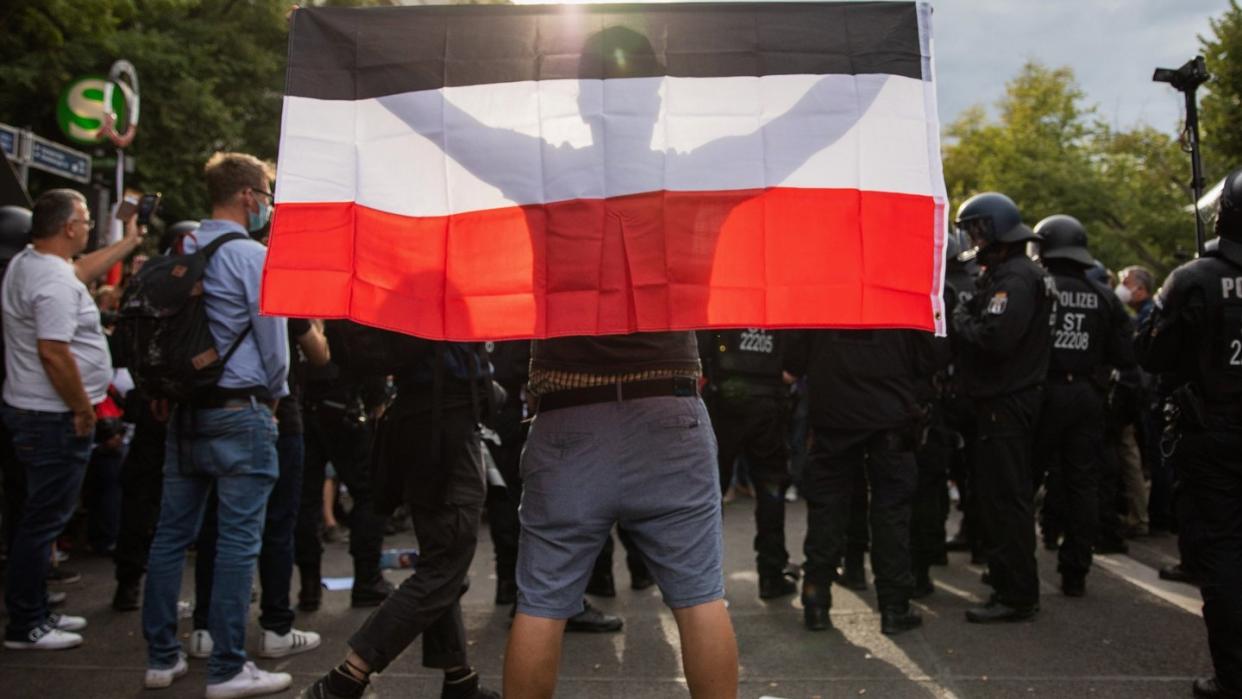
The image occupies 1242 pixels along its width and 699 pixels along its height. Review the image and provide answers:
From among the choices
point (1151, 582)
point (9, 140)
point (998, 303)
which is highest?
point (9, 140)

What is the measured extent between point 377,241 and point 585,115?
2.22 feet

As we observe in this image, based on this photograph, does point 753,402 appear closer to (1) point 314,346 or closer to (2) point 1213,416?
(2) point 1213,416

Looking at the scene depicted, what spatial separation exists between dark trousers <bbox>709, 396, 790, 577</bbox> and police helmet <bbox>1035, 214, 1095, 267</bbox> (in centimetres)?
186

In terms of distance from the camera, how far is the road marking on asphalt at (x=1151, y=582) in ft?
19.7

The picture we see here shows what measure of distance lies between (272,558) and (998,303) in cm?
382

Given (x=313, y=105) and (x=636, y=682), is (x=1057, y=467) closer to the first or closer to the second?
(x=636, y=682)

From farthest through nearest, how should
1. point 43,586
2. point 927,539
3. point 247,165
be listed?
1. point 927,539
2. point 43,586
3. point 247,165

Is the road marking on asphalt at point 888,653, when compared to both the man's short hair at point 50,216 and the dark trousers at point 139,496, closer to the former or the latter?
the dark trousers at point 139,496

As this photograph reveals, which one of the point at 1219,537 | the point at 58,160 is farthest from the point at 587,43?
the point at 58,160

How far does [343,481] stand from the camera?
6.00 metres

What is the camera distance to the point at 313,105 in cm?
299

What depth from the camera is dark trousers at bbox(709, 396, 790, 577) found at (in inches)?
246

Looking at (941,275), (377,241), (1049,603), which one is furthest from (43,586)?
(1049,603)

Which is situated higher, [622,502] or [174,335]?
[174,335]
